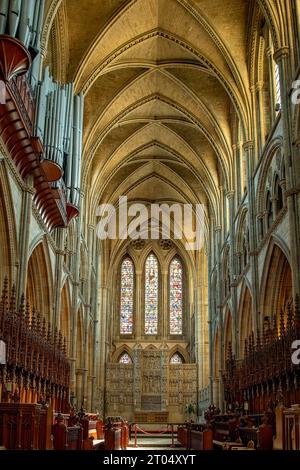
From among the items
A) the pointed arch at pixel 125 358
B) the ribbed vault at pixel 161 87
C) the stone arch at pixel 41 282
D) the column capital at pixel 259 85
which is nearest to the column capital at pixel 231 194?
the ribbed vault at pixel 161 87

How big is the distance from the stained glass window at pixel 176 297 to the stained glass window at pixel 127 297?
304cm

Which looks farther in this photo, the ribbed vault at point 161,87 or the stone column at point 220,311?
the stone column at point 220,311

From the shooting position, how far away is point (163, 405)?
130 ft

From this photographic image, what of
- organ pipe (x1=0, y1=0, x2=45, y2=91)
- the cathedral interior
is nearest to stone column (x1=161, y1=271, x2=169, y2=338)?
the cathedral interior

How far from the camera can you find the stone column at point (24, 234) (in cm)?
1617

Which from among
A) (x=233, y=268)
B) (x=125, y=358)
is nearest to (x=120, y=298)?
(x=125, y=358)

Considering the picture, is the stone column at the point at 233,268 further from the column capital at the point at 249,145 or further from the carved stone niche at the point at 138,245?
the carved stone niche at the point at 138,245

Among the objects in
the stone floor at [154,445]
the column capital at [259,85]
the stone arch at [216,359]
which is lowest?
the stone floor at [154,445]

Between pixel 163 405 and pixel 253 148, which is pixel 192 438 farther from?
pixel 163 405

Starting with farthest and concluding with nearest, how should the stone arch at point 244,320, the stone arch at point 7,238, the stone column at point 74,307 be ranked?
the stone column at point 74,307 → the stone arch at point 244,320 → the stone arch at point 7,238

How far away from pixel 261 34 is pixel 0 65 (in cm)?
1332

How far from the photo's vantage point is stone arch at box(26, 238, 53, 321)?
20812 mm

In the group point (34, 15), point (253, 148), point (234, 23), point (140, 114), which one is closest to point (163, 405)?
point (140, 114)

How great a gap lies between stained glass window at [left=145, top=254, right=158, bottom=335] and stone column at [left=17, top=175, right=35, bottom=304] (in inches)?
1148
